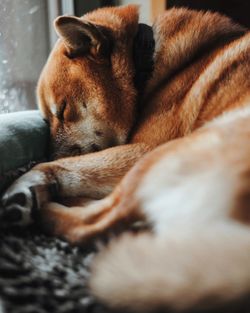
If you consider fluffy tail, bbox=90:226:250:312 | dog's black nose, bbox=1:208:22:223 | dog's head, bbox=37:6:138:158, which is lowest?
dog's black nose, bbox=1:208:22:223

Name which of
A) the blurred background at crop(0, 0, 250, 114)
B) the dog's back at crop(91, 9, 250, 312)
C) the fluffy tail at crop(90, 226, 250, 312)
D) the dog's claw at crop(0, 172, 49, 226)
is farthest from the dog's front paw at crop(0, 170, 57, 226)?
the blurred background at crop(0, 0, 250, 114)

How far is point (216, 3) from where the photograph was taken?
94.6 inches

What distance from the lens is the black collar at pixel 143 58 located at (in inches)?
57.8

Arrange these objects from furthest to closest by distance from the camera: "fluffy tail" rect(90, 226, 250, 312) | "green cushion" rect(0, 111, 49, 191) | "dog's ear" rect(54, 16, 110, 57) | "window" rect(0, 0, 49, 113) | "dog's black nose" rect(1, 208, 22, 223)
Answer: "window" rect(0, 0, 49, 113) → "dog's ear" rect(54, 16, 110, 57) → "green cushion" rect(0, 111, 49, 191) → "dog's black nose" rect(1, 208, 22, 223) → "fluffy tail" rect(90, 226, 250, 312)

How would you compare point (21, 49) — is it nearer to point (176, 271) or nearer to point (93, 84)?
point (93, 84)

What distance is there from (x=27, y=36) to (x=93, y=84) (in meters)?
0.79

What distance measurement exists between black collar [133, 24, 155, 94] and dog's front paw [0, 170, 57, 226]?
45 cm

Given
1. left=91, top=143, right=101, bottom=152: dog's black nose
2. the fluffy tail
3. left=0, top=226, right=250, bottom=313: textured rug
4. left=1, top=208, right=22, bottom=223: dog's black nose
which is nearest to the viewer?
the fluffy tail

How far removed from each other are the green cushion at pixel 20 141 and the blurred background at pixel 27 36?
1.52ft

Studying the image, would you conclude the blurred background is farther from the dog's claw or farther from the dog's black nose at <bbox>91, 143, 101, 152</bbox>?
the dog's claw

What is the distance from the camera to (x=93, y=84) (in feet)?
4.84

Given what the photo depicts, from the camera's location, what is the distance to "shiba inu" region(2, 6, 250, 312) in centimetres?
66

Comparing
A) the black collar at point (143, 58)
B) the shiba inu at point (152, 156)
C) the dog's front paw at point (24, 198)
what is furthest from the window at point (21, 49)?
the dog's front paw at point (24, 198)

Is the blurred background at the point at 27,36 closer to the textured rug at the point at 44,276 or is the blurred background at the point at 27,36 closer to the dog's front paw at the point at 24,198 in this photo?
the dog's front paw at the point at 24,198
